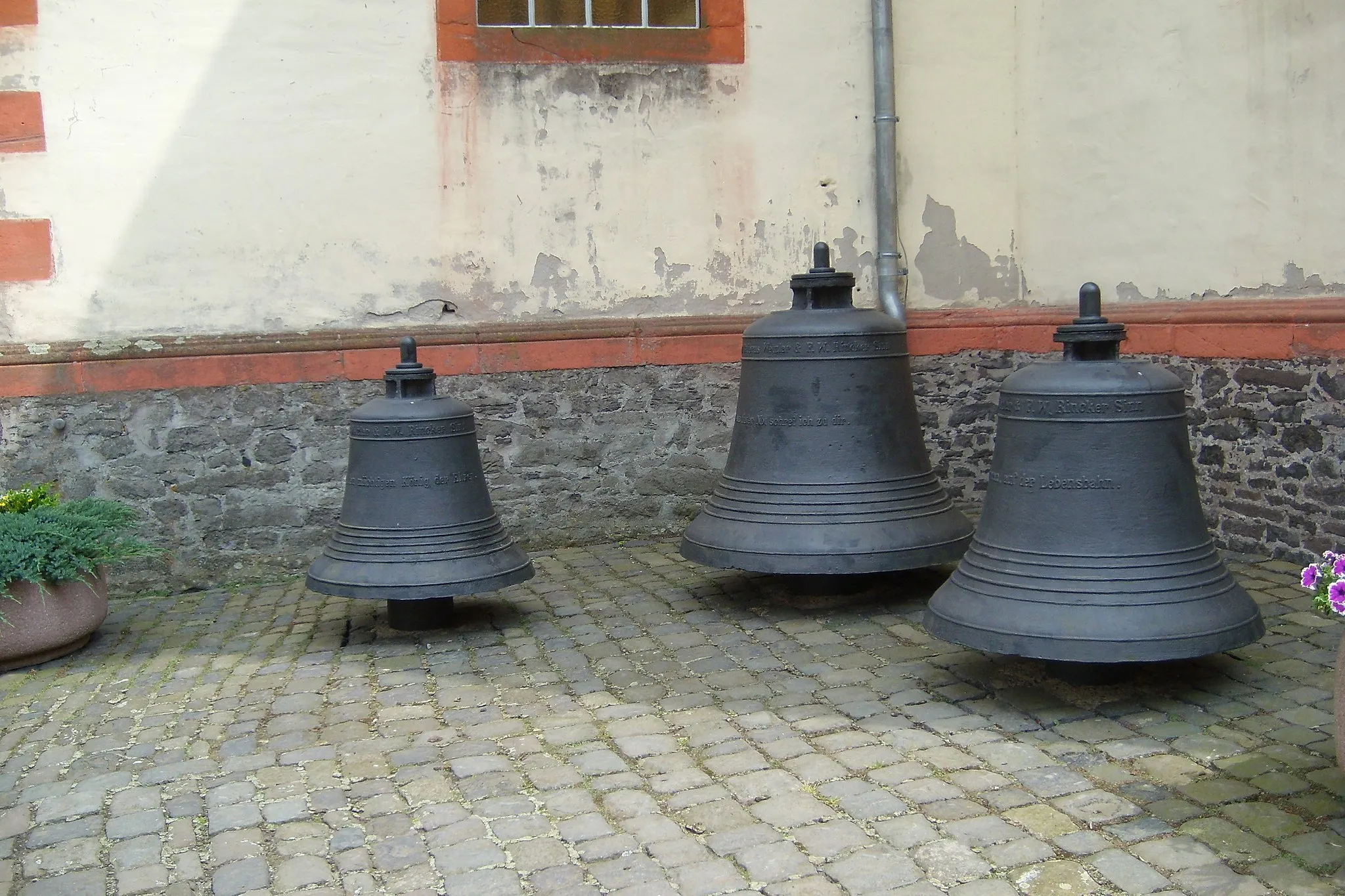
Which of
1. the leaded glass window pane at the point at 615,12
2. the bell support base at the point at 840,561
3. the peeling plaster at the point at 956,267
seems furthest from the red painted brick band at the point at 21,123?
the peeling plaster at the point at 956,267

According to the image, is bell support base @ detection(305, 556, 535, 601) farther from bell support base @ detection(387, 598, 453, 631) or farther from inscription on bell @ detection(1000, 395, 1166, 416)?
inscription on bell @ detection(1000, 395, 1166, 416)

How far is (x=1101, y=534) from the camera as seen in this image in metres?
4.37

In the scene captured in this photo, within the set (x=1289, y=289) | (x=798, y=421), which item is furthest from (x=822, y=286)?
(x=1289, y=289)

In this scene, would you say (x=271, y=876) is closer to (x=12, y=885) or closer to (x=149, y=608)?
(x=12, y=885)

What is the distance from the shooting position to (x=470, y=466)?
5.73 metres

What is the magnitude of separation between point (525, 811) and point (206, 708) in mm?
1738

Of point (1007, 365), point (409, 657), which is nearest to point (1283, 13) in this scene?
point (1007, 365)

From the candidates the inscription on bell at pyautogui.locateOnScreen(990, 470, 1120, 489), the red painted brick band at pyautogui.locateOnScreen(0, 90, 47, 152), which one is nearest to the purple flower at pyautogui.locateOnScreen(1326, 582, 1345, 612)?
the inscription on bell at pyautogui.locateOnScreen(990, 470, 1120, 489)

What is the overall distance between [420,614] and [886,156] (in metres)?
3.95

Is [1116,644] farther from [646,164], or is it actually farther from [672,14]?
[672,14]

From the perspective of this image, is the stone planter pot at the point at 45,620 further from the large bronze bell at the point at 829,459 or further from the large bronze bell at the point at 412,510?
the large bronze bell at the point at 829,459

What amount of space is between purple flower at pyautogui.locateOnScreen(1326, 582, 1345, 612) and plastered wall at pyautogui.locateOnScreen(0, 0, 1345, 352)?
9.79ft

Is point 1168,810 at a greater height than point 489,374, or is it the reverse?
point 489,374

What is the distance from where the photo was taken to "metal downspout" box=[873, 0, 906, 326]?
25.0 feet
